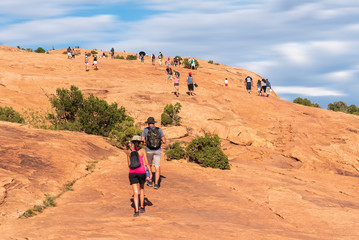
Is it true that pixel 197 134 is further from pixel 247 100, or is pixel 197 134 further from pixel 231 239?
pixel 231 239

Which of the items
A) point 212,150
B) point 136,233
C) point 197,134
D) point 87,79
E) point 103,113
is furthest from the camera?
point 87,79

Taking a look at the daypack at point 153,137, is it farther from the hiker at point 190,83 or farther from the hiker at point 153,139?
the hiker at point 190,83

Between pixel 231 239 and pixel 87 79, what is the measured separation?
26.3 m

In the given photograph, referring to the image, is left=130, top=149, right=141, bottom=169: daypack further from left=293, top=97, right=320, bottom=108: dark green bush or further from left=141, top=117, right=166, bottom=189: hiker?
left=293, top=97, right=320, bottom=108: dark green bush

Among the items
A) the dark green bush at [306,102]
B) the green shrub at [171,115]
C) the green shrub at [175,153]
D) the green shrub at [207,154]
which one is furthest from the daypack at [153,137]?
the dark green bush at [306,102]

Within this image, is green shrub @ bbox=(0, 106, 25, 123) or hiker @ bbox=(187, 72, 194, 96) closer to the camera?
green shrub @ bbox=(0, 106, 25, 123)

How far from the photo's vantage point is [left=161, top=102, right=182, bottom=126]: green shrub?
24281mm

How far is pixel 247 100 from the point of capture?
31.3m

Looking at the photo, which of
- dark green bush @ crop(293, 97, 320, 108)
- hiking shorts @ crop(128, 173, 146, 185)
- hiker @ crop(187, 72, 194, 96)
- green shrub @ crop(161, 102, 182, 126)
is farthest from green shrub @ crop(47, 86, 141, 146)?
dark green bush @ crop(293, 97, 320, 108)

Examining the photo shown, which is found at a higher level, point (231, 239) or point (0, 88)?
point (0, 88)

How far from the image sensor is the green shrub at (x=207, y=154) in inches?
609

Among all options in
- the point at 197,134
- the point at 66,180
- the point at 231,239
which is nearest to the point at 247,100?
the point at 197,134

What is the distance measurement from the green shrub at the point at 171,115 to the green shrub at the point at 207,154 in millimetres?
7929

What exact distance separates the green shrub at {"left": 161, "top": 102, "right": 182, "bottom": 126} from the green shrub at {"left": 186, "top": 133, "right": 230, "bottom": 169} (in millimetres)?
7929
